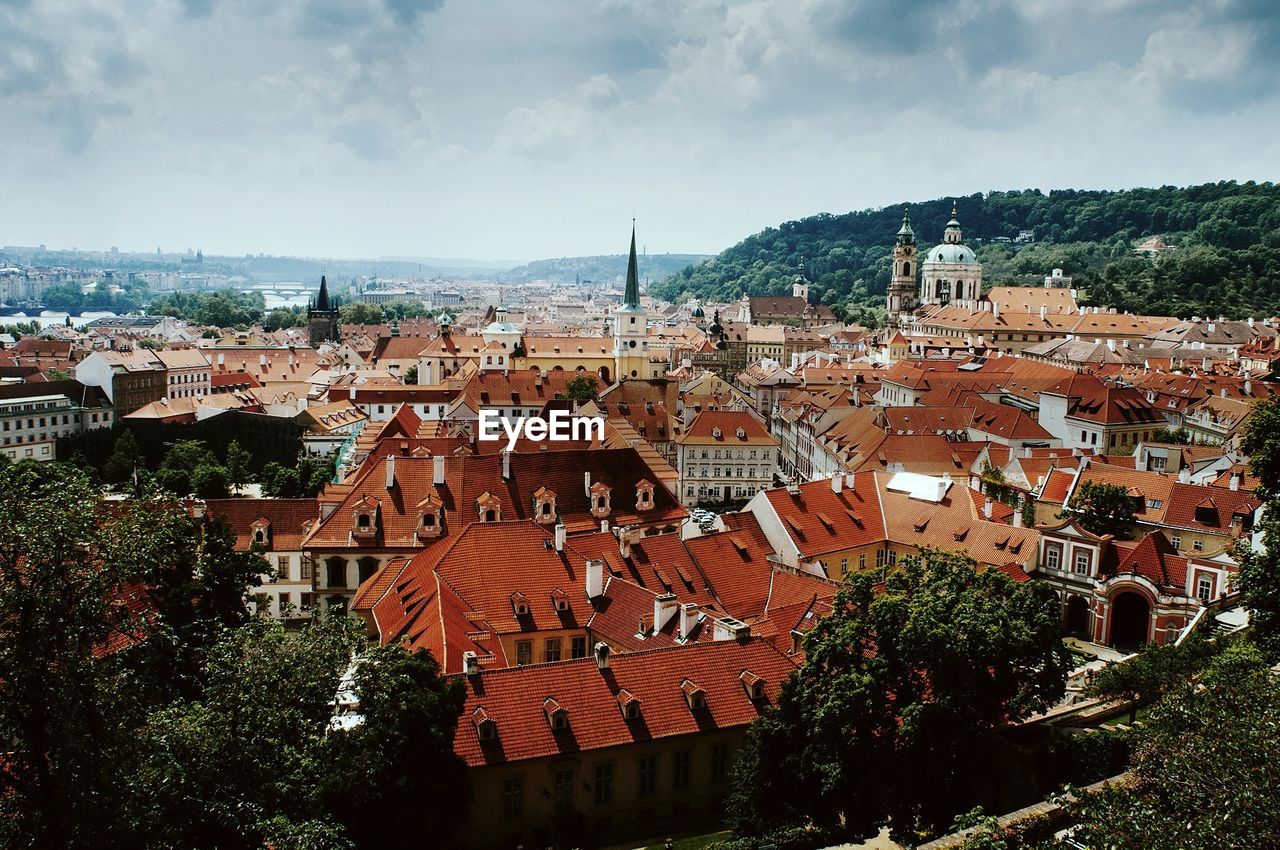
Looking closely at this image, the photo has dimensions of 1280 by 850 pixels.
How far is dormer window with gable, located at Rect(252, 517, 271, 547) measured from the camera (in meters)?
47.6

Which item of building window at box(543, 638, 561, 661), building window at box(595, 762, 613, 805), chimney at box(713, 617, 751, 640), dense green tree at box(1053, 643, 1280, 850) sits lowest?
building window at box(595, 762, 613, 805)

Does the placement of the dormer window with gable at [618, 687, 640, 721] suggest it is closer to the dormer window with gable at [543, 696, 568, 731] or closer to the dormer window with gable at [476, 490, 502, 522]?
the dormer window with gable at [543, 696, 568, 731]

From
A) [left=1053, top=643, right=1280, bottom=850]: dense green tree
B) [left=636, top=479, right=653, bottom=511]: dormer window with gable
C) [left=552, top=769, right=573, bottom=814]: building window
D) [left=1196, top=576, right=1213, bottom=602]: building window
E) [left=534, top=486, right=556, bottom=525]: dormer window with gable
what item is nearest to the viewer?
[left=1053, top=643, right=1280, bottom=850]: dense green tree

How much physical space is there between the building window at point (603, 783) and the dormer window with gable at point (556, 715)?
1506 millimetres

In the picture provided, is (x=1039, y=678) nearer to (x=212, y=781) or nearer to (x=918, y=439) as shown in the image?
(x=212, y=781)

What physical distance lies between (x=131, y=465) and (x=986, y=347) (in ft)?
322

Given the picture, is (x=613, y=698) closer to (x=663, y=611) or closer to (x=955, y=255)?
(x=663, y=611)

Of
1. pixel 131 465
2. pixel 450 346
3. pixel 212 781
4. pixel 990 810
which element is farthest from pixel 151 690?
pixel 450 346

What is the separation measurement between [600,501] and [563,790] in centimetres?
2074

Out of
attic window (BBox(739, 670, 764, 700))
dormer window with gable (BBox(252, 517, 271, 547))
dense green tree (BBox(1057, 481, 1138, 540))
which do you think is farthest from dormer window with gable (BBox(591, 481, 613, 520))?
dense green tree (BBox(1057, 481, 1138, 540))

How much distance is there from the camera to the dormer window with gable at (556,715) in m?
28.2

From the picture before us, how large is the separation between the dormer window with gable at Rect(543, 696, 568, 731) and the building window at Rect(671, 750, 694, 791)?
3.47 m

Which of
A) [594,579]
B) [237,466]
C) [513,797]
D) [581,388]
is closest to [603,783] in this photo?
[513,797]

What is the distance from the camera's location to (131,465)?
8306 centimetres
